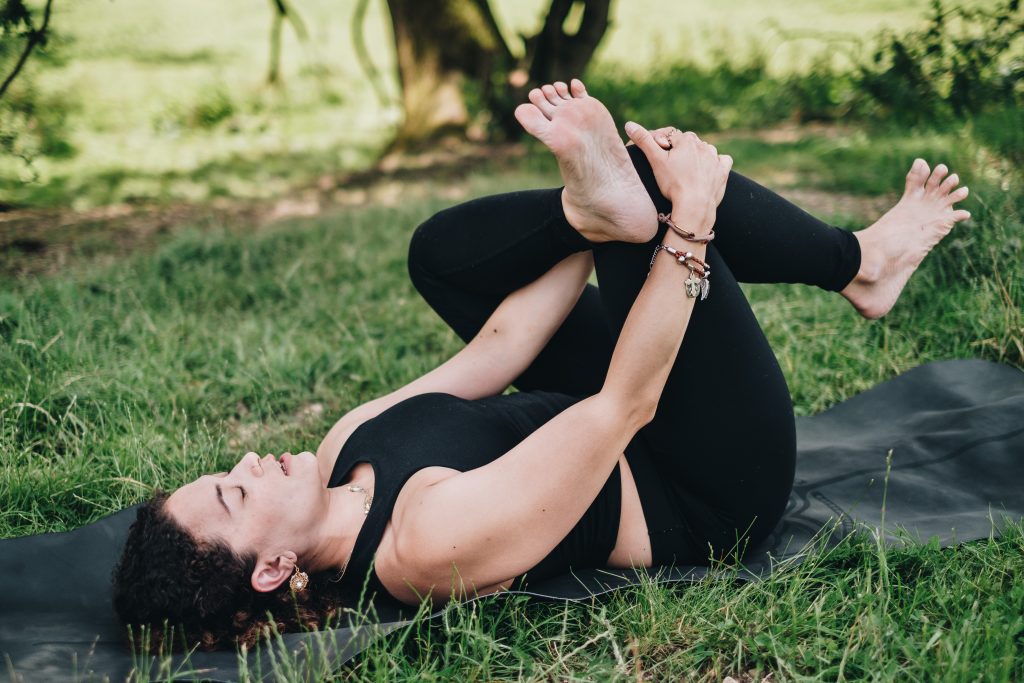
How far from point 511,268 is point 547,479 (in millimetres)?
740

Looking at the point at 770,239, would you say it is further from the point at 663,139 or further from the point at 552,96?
the point at 552,96

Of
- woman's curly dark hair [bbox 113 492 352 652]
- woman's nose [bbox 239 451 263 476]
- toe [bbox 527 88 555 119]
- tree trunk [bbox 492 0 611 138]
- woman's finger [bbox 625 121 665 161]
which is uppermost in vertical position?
tree trunk [bbox 492 0 611 138]

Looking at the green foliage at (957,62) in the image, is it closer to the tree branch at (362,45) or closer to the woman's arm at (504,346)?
the woman's arm at (504,346)

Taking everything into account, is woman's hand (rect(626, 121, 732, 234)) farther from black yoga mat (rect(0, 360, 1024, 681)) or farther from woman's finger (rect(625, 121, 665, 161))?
black yoga mat (rect(0, 360, 1024, 681))

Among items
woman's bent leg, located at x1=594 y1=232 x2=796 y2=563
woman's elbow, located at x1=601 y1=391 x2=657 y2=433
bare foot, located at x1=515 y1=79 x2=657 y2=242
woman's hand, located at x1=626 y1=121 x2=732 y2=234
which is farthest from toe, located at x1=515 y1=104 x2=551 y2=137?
woman's elbow, located at x1=601 y1=391 x2=657 y2=433

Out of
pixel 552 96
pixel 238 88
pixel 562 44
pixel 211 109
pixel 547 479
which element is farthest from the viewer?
pixel 238 88

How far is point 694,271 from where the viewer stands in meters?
2.01

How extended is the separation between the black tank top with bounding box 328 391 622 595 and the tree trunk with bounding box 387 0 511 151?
213 inches

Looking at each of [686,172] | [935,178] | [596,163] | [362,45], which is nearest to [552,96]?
[596,163]

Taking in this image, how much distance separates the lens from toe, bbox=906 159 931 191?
96.8 inches

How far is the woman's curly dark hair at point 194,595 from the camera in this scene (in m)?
1.97

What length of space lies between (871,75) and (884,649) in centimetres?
462

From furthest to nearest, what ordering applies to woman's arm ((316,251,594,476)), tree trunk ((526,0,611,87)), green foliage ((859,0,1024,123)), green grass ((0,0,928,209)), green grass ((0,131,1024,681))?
green grass ((0,0,928,209)) → tree trunk ((526,0,611,87)) → green foliage ((859,0,1024,123)) → woman's arm ((316,251,594,476)) → green grass ((0,131,1024,681))

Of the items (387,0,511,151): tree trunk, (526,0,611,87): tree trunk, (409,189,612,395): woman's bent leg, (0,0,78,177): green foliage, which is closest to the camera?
(409,189,612,395): woman's bent leg
